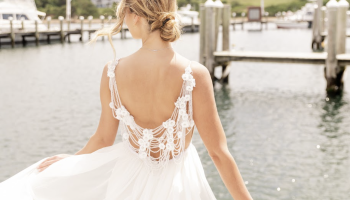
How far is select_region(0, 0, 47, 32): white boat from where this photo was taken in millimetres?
41969

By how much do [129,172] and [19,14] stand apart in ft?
146

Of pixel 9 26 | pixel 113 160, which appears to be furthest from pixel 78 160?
pixel 9 26

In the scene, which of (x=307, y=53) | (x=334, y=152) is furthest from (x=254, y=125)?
(x=307, y=53)

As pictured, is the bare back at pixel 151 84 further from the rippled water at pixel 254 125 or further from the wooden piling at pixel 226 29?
the wooden piling at pixel 226 29

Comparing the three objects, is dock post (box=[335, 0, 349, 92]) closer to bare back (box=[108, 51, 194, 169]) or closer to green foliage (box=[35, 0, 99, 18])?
bare back (box=[108, 51, 194, 169])

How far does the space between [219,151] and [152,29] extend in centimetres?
56

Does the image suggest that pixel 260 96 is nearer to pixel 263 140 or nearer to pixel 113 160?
pixel 263 140

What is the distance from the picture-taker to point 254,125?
40.1ft

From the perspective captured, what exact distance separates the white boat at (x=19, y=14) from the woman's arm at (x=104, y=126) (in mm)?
40937

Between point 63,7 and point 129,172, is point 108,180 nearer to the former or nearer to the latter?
point 129,172

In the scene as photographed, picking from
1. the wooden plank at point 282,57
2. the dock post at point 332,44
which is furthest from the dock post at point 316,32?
the dock post at point 332,44

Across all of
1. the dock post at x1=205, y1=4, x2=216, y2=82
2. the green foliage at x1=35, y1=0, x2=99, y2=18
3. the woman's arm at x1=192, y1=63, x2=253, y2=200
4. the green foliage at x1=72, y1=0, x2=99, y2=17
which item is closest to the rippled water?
the dock post at x1=205, y1=4, x2=216, y2=82

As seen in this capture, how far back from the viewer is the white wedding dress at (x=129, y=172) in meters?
2.12

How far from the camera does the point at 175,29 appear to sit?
2.04m
